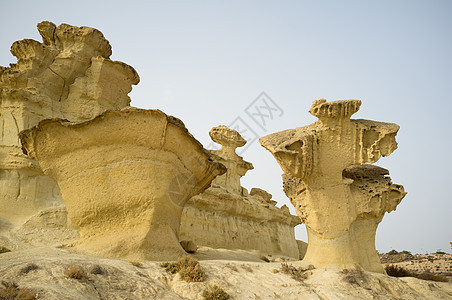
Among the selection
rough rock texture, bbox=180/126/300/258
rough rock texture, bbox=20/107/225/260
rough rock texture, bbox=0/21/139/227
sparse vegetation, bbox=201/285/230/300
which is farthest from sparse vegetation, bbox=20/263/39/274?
rough rock texture, bbox=180/126/300/258

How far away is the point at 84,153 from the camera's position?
26.6ft

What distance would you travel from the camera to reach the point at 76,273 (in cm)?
499

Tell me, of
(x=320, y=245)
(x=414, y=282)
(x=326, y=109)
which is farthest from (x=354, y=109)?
(x=414, y=282)

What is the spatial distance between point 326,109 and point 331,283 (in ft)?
14.9

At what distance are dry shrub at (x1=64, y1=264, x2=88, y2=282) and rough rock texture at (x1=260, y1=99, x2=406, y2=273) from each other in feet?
20.2

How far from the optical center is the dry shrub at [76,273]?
196 inches

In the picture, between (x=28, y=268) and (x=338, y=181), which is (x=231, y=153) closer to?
(x=338, y=181)

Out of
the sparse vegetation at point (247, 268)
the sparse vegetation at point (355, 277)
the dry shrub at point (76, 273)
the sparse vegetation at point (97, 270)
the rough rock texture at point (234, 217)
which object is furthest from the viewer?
the rough rock texture at point (234, 217)

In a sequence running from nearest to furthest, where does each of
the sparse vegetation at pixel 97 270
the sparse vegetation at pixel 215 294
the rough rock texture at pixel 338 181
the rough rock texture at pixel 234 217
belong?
1. the sparse vegetation at pixel 97 270
2. the sparse vegetation at pixel 215 294
3. the rough rock texture at pixel 338 181
4. the rough rock texture at pixel 234 217

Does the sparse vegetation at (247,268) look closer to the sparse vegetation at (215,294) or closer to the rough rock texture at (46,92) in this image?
the sparse vegetation at (215,294)

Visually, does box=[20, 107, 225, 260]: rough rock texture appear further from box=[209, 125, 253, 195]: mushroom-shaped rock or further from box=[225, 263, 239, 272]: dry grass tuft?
box=[209, 125, 253, 195]: mushroom-shaped rock

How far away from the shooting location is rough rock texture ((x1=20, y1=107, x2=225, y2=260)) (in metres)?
7.97

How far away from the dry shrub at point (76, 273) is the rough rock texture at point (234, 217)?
26.0ft

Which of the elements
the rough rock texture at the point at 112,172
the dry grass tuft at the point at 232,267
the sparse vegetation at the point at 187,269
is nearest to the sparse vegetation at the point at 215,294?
the sparse vegetation at the point at 187,269
